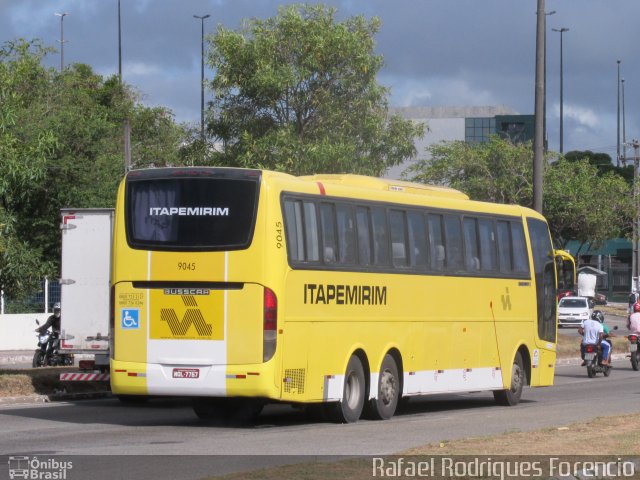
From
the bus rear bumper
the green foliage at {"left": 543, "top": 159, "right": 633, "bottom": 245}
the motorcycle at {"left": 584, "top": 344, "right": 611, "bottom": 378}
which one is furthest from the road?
the green foliage at {"left": 543, "top": 159, "right": 633, "bottom": 245}

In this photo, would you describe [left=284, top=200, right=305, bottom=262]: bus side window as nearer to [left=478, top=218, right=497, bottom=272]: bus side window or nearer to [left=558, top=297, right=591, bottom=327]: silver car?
[left=478, top=218, right=497, bottom=272]: bus side window

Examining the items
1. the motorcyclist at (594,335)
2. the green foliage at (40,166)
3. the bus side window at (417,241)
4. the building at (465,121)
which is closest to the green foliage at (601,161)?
the building at (465,121)

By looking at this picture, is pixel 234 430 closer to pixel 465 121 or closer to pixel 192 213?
pixel 192 213

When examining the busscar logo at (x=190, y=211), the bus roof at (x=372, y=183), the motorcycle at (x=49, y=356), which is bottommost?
the motorcycle at (x=49, y=356)

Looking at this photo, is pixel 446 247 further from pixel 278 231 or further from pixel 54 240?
pixel 54 240

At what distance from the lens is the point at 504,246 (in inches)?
941

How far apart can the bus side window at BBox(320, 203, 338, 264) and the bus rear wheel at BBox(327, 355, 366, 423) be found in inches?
62.6

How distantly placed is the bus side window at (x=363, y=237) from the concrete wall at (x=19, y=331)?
75.2 ft

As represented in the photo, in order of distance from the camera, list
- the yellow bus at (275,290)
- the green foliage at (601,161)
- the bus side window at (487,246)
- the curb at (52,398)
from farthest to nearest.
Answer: the green foliage at (601,161), the bus side window at (487,246), the curb at (52,398), the yellow bus at (275,290)

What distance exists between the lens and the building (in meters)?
118

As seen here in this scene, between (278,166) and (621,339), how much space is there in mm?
17258

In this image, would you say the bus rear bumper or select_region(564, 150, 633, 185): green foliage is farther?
select_region(564, 150, 633, 185): green foliage

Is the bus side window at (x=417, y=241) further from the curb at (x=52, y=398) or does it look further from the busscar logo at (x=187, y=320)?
the curb at (x=52, y=398)

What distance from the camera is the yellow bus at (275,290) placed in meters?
17.5
